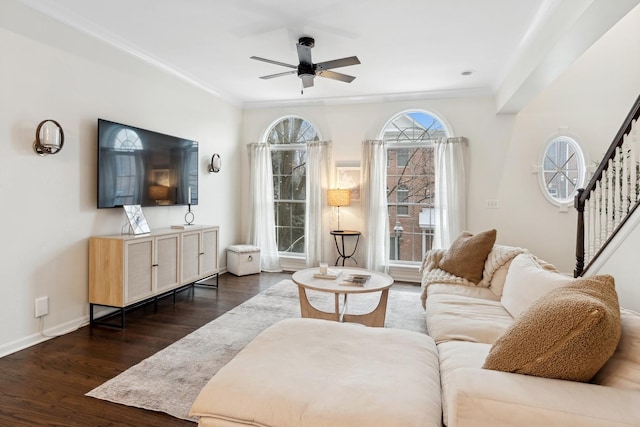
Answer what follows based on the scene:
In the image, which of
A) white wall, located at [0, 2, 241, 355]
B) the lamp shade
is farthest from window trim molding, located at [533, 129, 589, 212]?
white wall, located at [0, 2, 241, 355]

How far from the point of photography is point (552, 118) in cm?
475

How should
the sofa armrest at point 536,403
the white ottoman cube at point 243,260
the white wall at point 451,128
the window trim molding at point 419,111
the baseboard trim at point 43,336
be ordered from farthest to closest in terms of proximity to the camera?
the white ottoman cube at point 243,260
the window trim molding at point 419,111
the white wall at point 451,128
the baseboard trim at point 43,336
the sofa armrest at point 536,403

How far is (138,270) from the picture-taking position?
336 cm

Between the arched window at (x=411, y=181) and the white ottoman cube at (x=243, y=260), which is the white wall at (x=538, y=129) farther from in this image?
the white ottoman cube at (x=243, y=260)

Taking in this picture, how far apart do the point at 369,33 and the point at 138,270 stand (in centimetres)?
318

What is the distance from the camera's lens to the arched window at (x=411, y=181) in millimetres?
5363

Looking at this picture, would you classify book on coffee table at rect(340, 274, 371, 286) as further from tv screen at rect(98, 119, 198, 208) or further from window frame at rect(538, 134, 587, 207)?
window frame at rect(538, 134, 587, 207)

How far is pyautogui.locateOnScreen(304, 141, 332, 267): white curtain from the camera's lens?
5.59 meters

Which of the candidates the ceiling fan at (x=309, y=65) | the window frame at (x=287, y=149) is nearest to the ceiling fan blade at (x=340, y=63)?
the ceiling fan at (x=309, y=65)

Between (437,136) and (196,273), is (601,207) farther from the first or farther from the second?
(196,273)

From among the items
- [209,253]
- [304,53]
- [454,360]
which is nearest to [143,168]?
[209,253]

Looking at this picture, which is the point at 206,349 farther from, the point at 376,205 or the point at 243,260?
the point at 376,205

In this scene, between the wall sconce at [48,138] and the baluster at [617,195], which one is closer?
the baluster at [617,195]

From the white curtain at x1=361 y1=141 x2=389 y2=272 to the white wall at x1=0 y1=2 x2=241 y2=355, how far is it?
3019mm
